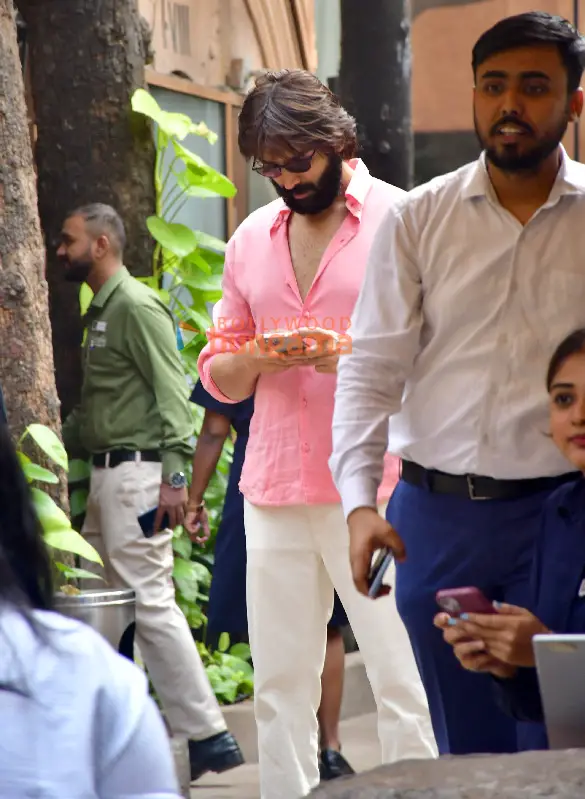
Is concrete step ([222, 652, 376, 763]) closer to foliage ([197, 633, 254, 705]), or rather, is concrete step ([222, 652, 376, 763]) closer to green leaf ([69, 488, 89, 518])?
foliage ([197, 633, 254, 705])

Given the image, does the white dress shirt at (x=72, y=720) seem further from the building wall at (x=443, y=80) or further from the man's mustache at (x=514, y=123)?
the building wall at (x=443, y=80)

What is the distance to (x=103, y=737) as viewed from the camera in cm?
182

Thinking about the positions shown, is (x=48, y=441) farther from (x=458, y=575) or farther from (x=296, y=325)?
(x=458, y=575)

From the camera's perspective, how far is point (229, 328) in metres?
4.71

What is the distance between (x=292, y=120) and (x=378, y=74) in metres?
1.96

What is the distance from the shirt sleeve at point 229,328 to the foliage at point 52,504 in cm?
84

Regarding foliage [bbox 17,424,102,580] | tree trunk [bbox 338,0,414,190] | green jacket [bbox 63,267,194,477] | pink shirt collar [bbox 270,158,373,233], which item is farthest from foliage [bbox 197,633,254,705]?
pink shirt collar [bbox 270,158,373,233]

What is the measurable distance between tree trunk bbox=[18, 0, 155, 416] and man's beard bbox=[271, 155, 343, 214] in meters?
2.38

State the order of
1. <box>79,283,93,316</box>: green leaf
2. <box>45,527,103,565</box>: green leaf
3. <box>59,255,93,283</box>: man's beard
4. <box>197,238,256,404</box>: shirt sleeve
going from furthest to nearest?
<box>79,283,93,316</box>: green leaf
<box>59,255,93,283</box>: man's beard
<box>45,527,103,565</box>: green leaf
<box>197,238,256,404</box>: shirt sleeve

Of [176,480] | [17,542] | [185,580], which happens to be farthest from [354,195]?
[17,542]

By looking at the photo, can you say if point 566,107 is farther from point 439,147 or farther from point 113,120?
point 439,147

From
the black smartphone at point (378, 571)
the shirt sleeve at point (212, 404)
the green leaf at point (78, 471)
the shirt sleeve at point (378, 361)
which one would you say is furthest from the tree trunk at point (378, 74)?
the black smartphone at point (378, 571)

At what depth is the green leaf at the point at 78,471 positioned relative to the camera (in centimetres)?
650

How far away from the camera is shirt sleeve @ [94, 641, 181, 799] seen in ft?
5.98
